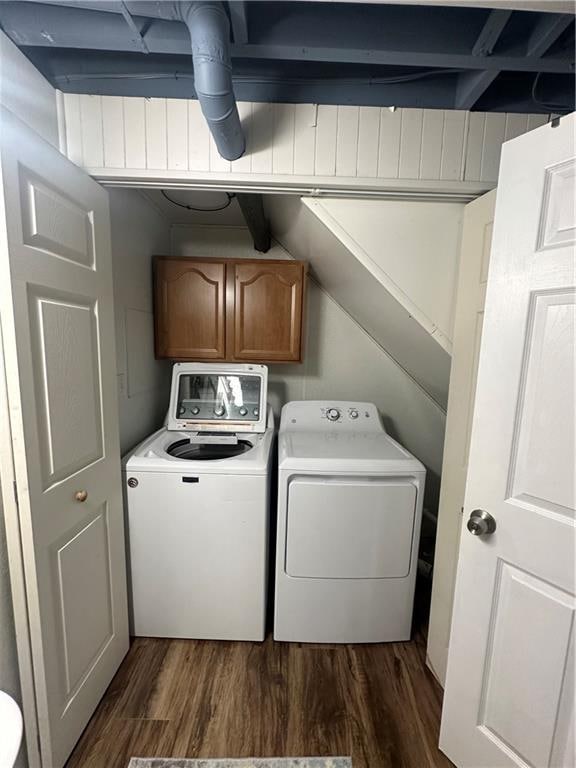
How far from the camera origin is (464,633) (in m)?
1.08

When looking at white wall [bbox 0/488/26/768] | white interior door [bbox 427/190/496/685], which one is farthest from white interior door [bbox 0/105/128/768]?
white interior door [bbox 427/190/496/685]

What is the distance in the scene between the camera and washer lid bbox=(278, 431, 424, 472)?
58.7 inches

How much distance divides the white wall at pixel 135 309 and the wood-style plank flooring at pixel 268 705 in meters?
1.07

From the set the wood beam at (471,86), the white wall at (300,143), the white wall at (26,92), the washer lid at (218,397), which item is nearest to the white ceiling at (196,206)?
the white wall at (300,143)

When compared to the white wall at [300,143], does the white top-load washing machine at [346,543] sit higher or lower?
lower

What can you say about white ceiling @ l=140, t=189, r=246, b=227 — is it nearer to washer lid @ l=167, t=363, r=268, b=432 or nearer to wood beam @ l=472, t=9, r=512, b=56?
washer lid @ l=167, t=363, r=268, b=432

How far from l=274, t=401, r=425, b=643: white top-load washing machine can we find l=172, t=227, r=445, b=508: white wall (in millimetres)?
844

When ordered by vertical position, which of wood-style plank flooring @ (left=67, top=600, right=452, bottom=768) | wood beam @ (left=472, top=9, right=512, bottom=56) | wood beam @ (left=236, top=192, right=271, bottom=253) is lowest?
wood-style plank flooring @ (left=67, top=600, right=452, bottom=768)

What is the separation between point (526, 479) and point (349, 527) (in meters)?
0.84

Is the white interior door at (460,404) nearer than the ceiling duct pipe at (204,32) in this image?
No

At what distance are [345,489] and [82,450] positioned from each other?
43.4 inches

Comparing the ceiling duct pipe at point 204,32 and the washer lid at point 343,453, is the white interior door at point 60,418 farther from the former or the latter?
the washer lid at point 343,453

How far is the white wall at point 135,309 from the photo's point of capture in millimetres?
1628

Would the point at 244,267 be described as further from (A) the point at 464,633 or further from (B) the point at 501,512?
(A) the point at 464,633
